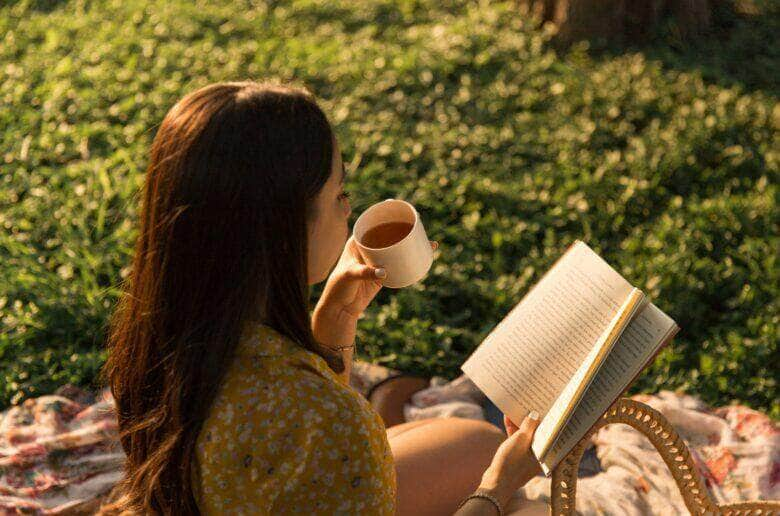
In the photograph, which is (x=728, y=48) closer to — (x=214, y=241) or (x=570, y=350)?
(x=570, y=350)

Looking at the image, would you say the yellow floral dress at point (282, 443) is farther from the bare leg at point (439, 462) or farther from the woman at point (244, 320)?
the bare leg at point (439, 462)

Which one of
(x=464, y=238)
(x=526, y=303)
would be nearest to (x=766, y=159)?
(x=464, y=238)

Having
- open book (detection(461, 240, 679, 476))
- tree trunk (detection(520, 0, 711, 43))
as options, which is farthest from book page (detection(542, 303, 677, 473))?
tree trunk (detection(520, 0, 711, 43))

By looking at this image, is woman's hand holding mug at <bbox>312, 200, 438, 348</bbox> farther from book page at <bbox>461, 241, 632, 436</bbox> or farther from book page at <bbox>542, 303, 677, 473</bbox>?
book page at <bbox>542, 303, 677, 473</bbox>

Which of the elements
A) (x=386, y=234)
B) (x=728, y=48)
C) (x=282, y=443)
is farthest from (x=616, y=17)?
(x=282, y=443)

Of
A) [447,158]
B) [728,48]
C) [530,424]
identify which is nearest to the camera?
[530,424]

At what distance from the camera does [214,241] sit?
162cm

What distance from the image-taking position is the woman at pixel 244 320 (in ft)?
5.27

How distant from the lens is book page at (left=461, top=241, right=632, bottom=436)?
1.96m

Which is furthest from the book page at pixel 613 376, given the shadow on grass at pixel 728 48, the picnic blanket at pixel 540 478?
the shadow on grass at pixel 728 48

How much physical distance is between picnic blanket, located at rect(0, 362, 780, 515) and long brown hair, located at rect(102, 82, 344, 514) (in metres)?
1.07

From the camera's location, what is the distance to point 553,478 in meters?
1.92

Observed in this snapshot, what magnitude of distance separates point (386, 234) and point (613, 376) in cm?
76

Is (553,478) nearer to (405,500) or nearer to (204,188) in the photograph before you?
(405,500)
